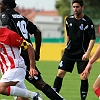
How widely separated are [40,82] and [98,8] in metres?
58.7

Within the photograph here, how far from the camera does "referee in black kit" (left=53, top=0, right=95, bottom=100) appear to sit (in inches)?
406

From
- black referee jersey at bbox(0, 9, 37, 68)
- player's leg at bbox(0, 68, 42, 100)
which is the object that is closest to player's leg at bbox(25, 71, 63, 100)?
player's leg at bbox(0, 68, 42, 100)

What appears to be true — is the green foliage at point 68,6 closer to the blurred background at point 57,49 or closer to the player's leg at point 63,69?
the blurred background at point 57,49

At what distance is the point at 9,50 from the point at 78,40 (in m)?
2.80

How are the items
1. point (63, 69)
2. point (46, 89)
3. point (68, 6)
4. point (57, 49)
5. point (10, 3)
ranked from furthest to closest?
point (68, 6) < point (57, 49) < point (63, 69) < point (46, 89) < point (10, 3)

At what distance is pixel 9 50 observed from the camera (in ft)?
25.7

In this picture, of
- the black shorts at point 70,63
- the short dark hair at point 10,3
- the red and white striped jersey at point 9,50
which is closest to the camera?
the red and white striped jersey at point 9,50

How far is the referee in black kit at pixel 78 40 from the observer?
10305 millimetres

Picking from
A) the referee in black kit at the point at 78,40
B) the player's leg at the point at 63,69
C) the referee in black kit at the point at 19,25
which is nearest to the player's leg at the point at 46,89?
the referee in black kit at the point at 19,25

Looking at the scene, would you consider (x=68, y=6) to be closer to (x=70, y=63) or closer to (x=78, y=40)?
(x=70, y=63)

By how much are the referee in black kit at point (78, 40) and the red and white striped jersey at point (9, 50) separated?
2557mm

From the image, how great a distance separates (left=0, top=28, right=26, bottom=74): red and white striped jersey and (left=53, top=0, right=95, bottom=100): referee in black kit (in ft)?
8.39

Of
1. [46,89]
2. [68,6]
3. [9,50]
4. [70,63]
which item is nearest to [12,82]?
[9,50]

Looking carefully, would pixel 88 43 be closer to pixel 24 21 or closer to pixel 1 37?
pixel 24 21
